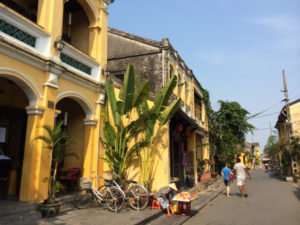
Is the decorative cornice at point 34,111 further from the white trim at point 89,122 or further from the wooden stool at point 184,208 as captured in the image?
the wooden stool at point 184,208

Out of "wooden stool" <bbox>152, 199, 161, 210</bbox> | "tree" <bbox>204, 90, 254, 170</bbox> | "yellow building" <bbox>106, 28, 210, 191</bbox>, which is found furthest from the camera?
"tree" <bbox>204, 90, 254, 170</bbox>

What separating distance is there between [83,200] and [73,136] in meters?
2.87

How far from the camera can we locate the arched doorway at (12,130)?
7.71 metres

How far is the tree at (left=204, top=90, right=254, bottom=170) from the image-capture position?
22406 millimetres

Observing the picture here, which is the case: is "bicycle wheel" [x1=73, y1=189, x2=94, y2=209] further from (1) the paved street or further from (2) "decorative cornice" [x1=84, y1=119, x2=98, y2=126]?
(1) the paved street

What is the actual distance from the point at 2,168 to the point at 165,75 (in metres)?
8.04

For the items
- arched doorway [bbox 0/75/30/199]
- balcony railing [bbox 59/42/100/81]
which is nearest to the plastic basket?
arched doorway [bbox 0/75/30/199]

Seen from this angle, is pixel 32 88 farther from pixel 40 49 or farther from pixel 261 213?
pixel 261 213

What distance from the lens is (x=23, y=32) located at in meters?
6.37

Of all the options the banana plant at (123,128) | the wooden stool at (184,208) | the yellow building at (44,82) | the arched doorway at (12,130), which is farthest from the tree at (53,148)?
the wooden stool at (184,208)

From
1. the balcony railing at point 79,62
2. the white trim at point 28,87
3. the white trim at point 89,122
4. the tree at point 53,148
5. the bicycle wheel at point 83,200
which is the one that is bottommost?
the bicycle wheel at point 83,200

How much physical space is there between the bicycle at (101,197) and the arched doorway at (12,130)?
238 centimetres

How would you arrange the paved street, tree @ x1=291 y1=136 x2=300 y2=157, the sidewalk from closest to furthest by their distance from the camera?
the sidewalk → the paved street → tree @ x1=291 y1=136 x2=300 y2=157

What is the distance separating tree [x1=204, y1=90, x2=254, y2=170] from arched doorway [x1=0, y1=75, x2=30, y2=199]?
1677cm
